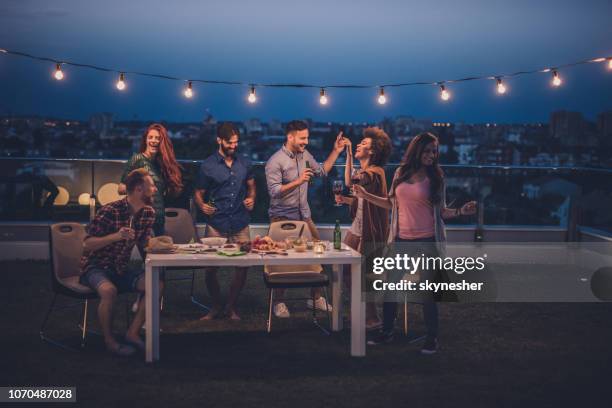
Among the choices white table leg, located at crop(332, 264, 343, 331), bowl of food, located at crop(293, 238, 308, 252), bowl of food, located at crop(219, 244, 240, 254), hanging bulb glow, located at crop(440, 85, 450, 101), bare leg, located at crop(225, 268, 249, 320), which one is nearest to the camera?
bowl of food, located at crop(219, 244, 240, 254)

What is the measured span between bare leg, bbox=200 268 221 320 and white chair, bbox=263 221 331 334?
516mm

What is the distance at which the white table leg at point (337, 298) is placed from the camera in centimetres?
564

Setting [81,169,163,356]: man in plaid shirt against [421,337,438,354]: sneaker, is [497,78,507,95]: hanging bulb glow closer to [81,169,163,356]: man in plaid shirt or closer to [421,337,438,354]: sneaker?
[421,337,438,354]: sneaker

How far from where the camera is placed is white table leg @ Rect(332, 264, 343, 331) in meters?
5.64

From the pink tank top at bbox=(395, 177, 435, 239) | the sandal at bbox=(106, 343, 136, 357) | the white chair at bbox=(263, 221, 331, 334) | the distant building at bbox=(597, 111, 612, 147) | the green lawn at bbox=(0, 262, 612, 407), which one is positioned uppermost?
the distant building at bbox=(597, 111, 612, 147)

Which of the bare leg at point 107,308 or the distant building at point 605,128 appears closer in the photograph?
the bare leg at point 107,308

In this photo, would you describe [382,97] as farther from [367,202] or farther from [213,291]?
[213,291]

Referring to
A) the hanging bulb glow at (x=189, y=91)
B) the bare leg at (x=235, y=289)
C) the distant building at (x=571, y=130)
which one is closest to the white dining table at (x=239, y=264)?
the bare leg at (x=235, y=289)

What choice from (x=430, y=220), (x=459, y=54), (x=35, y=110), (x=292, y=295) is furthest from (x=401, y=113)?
(x=430, y=220)

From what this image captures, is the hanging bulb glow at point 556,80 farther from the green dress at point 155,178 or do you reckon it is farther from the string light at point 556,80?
the green dress at point 155,178

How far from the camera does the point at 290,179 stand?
6109mm

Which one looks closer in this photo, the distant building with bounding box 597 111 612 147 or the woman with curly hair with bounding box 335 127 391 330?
the woman with curly hair with bounding box 335 127 391 330

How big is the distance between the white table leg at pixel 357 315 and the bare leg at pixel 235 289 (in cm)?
131

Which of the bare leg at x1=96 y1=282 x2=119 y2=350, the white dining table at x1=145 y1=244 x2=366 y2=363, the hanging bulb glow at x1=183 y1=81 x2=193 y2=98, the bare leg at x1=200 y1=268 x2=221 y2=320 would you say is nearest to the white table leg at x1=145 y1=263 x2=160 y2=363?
the white dining table at x1=145 y1=244 x2=366 y2=363
